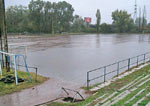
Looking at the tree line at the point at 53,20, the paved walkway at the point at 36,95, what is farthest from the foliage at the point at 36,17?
the paved walkway at the point at 36,95

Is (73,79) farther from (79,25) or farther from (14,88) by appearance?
(79,25)

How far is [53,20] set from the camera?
76000 mm

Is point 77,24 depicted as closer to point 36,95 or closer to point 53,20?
point 53,20

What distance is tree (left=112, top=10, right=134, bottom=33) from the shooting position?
8650cm

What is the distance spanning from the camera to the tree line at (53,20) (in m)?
68.2

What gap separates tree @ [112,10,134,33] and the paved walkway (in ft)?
274

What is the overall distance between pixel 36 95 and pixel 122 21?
284 ft

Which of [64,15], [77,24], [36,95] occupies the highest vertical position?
[64,15]

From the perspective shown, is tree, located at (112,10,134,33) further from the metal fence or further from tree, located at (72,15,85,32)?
the metal fence

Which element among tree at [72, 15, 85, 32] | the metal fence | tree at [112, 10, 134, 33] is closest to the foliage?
tree at [72, 15, 85, 32]

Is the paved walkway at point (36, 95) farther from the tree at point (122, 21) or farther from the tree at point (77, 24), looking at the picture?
the tree at point (122, 21)

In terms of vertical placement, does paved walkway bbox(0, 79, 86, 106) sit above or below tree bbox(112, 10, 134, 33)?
below

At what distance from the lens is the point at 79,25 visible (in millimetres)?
90562

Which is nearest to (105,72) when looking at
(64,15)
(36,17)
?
(36,17)
